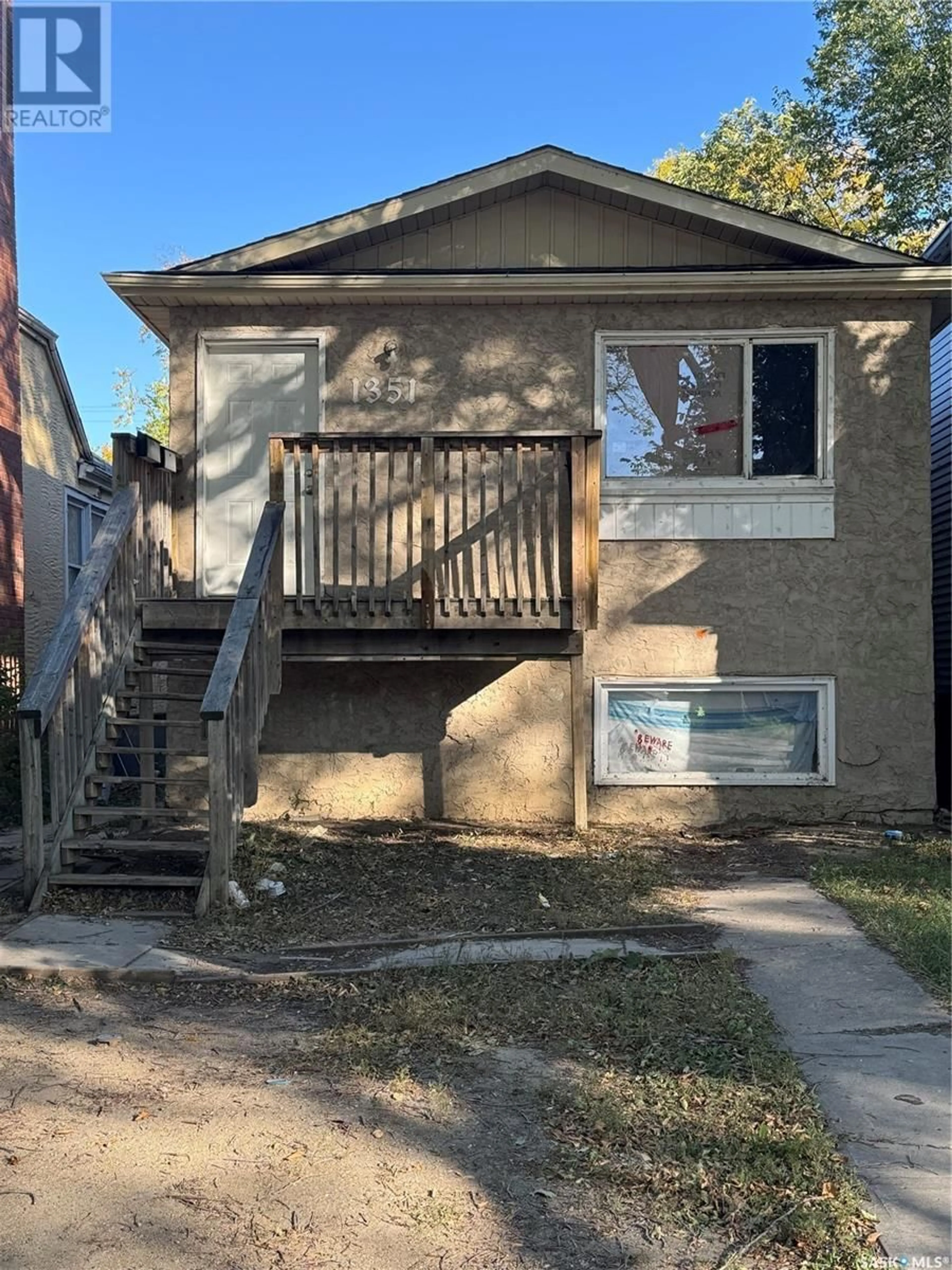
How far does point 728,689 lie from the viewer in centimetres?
834

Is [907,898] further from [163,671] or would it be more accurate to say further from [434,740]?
[163,671]

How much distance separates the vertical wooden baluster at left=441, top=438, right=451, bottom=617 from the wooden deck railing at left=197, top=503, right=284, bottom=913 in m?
1.19

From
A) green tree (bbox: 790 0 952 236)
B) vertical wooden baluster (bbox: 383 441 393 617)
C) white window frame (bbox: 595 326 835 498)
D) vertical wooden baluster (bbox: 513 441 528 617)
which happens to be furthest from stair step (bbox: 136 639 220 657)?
green tree (bbox: 790 0 952 236)

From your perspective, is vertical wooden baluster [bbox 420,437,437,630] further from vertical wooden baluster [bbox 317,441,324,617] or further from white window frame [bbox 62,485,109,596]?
white window frame [bbox 62,485,109,596]

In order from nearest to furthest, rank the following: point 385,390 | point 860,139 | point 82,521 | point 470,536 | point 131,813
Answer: point 131,813, point 470,536, point 385,390, point 82,521, point 860,139

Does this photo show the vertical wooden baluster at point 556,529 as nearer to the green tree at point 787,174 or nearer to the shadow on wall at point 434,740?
the shadow on wall at point 434,740

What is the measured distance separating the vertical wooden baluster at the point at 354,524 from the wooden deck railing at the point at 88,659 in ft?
5.16

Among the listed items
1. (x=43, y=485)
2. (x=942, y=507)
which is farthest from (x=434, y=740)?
(x=43, y=485)

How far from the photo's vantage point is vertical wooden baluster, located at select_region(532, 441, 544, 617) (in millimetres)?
7215

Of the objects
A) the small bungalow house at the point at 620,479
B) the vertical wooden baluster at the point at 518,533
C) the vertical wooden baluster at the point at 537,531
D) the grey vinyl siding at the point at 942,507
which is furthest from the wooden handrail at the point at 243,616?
the grey vinyl siding at the point at 942,507

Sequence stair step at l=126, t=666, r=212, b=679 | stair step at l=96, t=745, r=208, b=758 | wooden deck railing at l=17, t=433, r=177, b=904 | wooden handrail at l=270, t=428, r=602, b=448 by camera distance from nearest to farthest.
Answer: wooden deck railing at l=17, t=433, r=177, b=904
stair step at l=96, t=745, r=208, b=758
stair step at l=126, t=666, r=212, b=679
wooden handrail at l=270, t=428, r=602, b=448

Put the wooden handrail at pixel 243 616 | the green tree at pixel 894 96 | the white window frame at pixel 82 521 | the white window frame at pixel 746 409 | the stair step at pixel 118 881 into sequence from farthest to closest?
the green tree at pixel 894 96 → the white window frame at pixel 82 521 → the white window frame at pixel 746 409 → the stair step at pixel 118 881 → the wooden handrail at pixel 243 616

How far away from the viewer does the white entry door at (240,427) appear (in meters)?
8.45

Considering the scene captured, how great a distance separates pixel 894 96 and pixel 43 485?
60.1 ft
